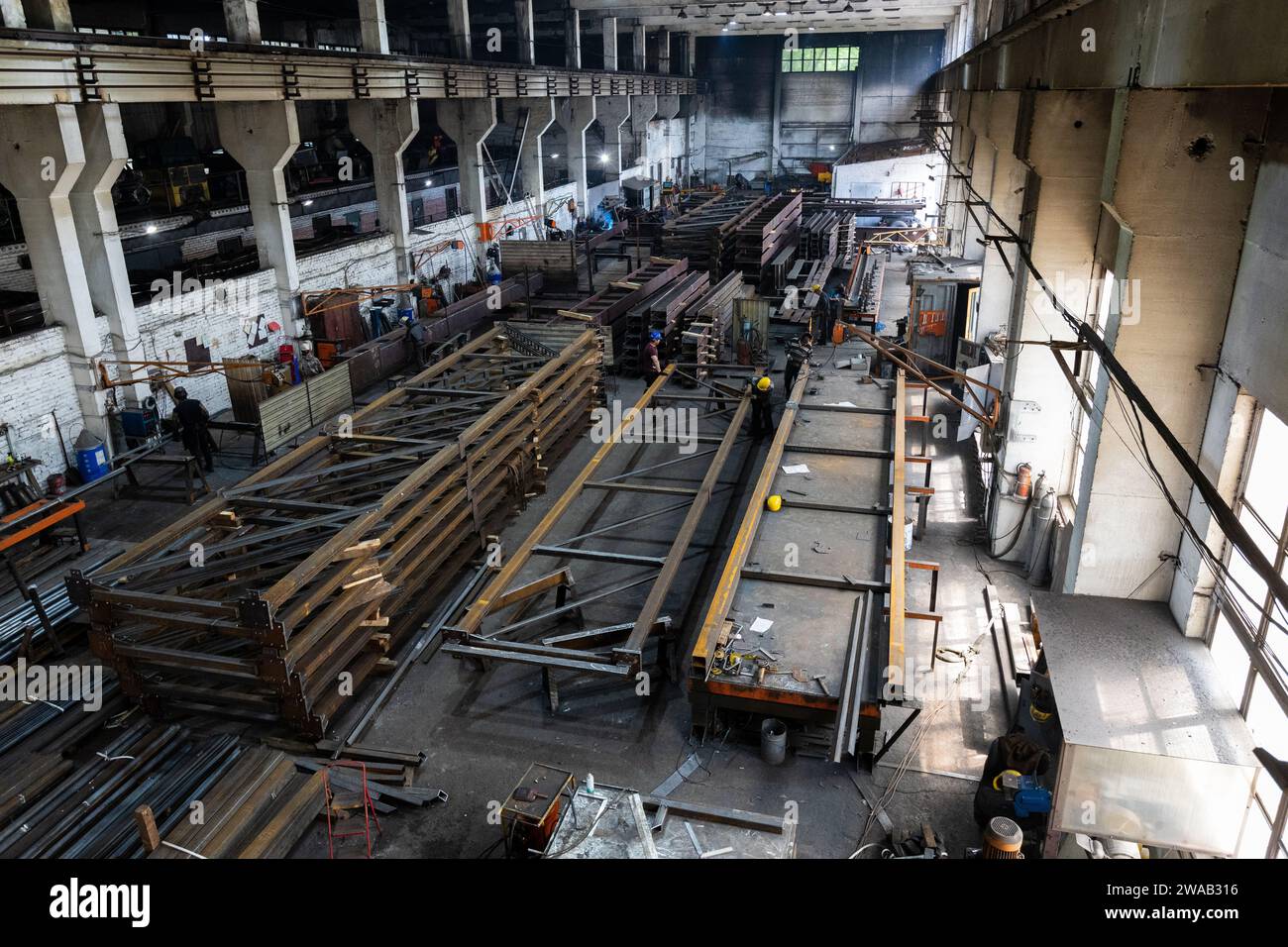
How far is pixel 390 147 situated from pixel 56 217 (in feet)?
31.0

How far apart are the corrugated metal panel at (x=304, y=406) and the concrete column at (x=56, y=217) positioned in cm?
265

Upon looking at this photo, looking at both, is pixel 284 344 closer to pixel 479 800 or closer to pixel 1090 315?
pixel 479 800

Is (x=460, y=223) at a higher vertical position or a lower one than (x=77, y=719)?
Result: higher

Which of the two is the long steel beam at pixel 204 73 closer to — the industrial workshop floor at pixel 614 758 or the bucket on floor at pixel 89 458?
the bucket on floor at pixel 89 458

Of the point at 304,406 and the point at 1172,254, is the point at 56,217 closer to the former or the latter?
the point at 304,406

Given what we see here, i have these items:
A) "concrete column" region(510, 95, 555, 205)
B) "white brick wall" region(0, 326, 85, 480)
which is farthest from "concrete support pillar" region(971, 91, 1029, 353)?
"concrete column" region(510, 95, 555, 205)

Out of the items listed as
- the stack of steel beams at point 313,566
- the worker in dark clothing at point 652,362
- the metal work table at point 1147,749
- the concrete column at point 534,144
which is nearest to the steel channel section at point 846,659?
the metal work table at point 1147,749

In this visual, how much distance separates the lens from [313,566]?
8188 millimetres

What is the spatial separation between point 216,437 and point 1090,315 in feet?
48.3

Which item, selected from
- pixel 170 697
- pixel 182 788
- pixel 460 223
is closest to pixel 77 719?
pixel 170 697

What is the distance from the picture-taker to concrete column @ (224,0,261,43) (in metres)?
15.7

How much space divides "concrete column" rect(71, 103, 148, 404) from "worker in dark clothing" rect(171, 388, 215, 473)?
1413 millimetres

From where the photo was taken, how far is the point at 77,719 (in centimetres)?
837

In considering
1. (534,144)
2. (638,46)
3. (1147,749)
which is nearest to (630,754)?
(1147,749)
